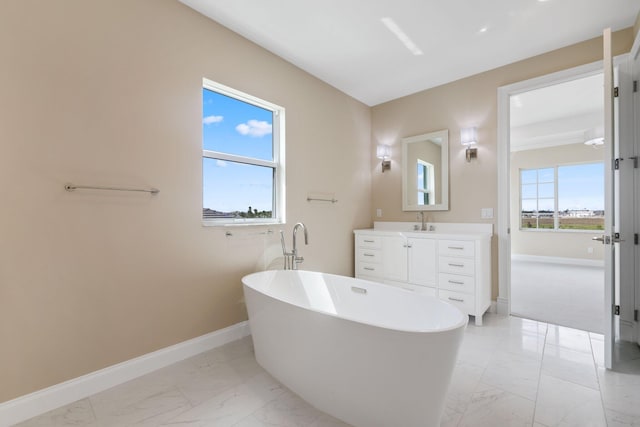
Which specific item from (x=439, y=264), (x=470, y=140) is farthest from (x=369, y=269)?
(x=470, y=140)

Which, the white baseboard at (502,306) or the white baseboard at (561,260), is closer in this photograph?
the white baseboard at (502,306)

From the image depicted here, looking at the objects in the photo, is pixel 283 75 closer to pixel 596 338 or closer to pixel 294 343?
pixel 294 343

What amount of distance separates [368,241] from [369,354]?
235cm

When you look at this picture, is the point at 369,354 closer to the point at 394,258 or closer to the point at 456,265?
the point at 456,265

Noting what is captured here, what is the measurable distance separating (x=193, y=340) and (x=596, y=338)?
3.41m

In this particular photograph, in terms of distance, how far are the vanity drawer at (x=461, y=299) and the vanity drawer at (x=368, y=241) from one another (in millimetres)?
892

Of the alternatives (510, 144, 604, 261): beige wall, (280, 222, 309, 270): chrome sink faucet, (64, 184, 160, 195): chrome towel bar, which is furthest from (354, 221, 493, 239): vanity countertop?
(510, 144, 604, 261): beige wall

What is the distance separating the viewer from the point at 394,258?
3.40 m

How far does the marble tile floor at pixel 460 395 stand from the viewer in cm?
154

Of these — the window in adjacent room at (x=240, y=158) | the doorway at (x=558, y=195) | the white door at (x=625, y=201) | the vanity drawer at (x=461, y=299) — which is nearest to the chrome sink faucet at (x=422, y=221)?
the vanity drawer at (x=461, y=299)

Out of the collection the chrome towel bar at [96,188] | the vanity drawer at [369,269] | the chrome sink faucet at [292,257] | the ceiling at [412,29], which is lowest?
the vanity drawer at [369,269]

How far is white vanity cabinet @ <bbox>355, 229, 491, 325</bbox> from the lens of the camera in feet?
9.34

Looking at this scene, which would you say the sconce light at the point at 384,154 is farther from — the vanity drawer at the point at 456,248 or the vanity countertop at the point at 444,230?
the vanity drawer at the point at 456,248

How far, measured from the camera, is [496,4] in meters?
2.21
